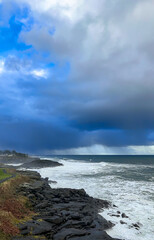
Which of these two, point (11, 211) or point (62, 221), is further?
point (11, 211)

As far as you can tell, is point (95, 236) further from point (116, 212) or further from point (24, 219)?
point (116, 212)

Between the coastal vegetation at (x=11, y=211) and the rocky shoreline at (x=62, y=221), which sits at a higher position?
the coastal vegetation at (x=11, y=211)

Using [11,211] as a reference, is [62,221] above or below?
below

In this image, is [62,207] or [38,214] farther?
[62,207]

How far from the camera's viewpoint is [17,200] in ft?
56.7

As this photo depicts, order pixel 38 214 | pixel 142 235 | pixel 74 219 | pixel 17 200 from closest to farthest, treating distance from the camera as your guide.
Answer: pixel 142 235 → pixel 74 219 → pixel 38 214 → pixel 17 200

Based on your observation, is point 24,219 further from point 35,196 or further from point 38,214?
point 35,196

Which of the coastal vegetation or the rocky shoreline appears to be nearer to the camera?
the coastal vegetation


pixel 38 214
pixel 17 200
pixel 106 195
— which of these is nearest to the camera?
pixel 38 214

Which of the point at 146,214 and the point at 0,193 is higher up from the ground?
the point at 0,193

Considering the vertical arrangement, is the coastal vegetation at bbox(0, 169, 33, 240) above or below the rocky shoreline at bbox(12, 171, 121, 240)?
above

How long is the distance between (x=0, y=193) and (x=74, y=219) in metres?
8.23

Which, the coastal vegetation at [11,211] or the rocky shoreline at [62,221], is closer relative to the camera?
the coastal vegetation at [11,211]

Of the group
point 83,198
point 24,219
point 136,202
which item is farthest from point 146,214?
point 24,219
